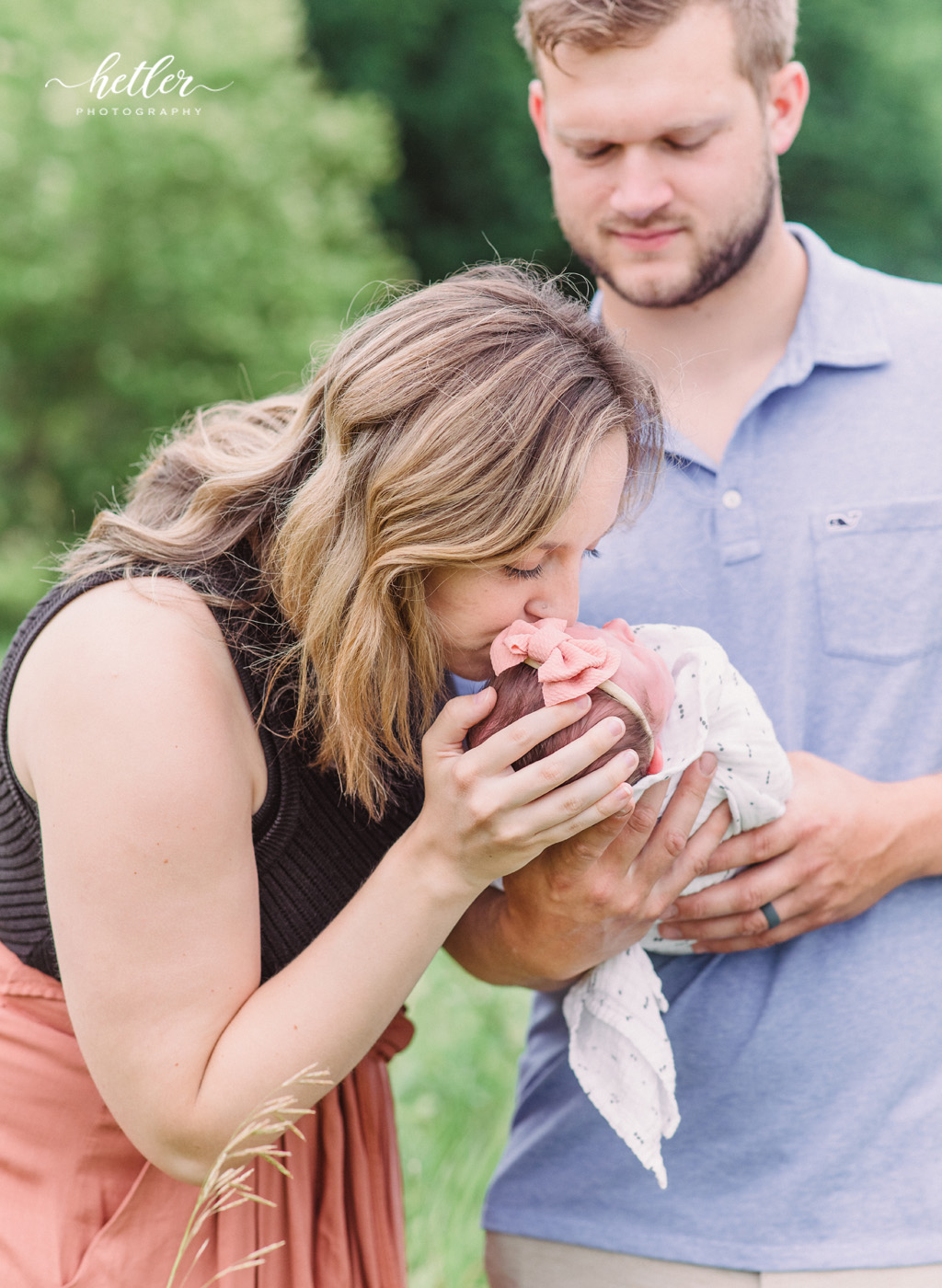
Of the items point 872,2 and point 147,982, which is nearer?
point 147,982

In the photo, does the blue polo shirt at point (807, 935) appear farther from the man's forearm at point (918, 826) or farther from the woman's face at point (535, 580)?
the woman's face at point (535, 580)

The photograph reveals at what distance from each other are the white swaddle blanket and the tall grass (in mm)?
1526

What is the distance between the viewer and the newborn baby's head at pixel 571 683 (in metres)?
1.83

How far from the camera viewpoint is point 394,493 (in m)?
1.74

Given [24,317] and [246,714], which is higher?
[246,714]

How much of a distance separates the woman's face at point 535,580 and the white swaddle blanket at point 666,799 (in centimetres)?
29

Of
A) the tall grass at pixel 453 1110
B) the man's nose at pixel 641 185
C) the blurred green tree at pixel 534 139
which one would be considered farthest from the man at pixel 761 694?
the blurred green tree at pixel 534 139

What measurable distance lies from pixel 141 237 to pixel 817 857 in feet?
31.2

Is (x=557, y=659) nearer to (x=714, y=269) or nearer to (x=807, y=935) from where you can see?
(x=807, y=935)

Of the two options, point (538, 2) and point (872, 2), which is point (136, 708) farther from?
point (872, 2)

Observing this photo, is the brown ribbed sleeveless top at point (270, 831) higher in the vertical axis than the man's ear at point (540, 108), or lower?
lower

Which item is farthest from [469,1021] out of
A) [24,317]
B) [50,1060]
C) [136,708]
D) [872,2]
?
[872,2]

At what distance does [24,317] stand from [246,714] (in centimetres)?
962

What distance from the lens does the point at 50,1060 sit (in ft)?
6.12
